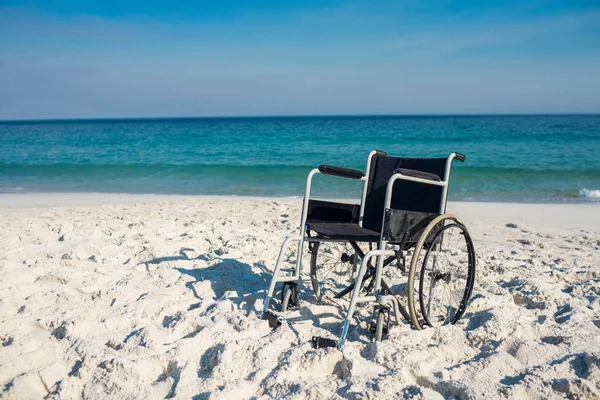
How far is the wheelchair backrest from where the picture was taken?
3.26 metres

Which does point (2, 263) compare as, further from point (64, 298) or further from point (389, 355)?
point (389, 355)

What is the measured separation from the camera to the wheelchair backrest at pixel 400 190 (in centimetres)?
326

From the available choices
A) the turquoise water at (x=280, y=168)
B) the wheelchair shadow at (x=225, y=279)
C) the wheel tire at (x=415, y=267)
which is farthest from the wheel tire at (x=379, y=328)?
the turquoise water at (x=280, y=168)

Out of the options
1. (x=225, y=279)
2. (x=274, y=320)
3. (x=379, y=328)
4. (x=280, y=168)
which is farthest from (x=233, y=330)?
(x=280, y=168)

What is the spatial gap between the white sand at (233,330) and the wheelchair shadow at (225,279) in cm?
1

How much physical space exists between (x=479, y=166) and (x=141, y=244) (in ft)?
40.6

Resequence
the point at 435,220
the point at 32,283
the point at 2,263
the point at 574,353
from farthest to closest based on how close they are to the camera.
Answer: the point at 2,263 < the point at 32,283 < the point at 435,220 < the point at 574,353

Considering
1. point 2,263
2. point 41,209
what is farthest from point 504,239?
point 41,209

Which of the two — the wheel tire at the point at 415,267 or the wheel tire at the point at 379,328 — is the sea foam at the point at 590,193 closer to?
the wheel tire at the point at 415,267

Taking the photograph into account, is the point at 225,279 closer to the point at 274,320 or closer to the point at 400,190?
the point at 274,320

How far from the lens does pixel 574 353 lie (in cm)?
263

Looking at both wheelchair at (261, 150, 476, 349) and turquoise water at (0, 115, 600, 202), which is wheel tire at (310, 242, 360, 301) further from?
turquoise water at (0, 115, 600, 202)

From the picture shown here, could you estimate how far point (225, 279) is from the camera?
381 cm

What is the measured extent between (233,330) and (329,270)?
1271 millimetres
